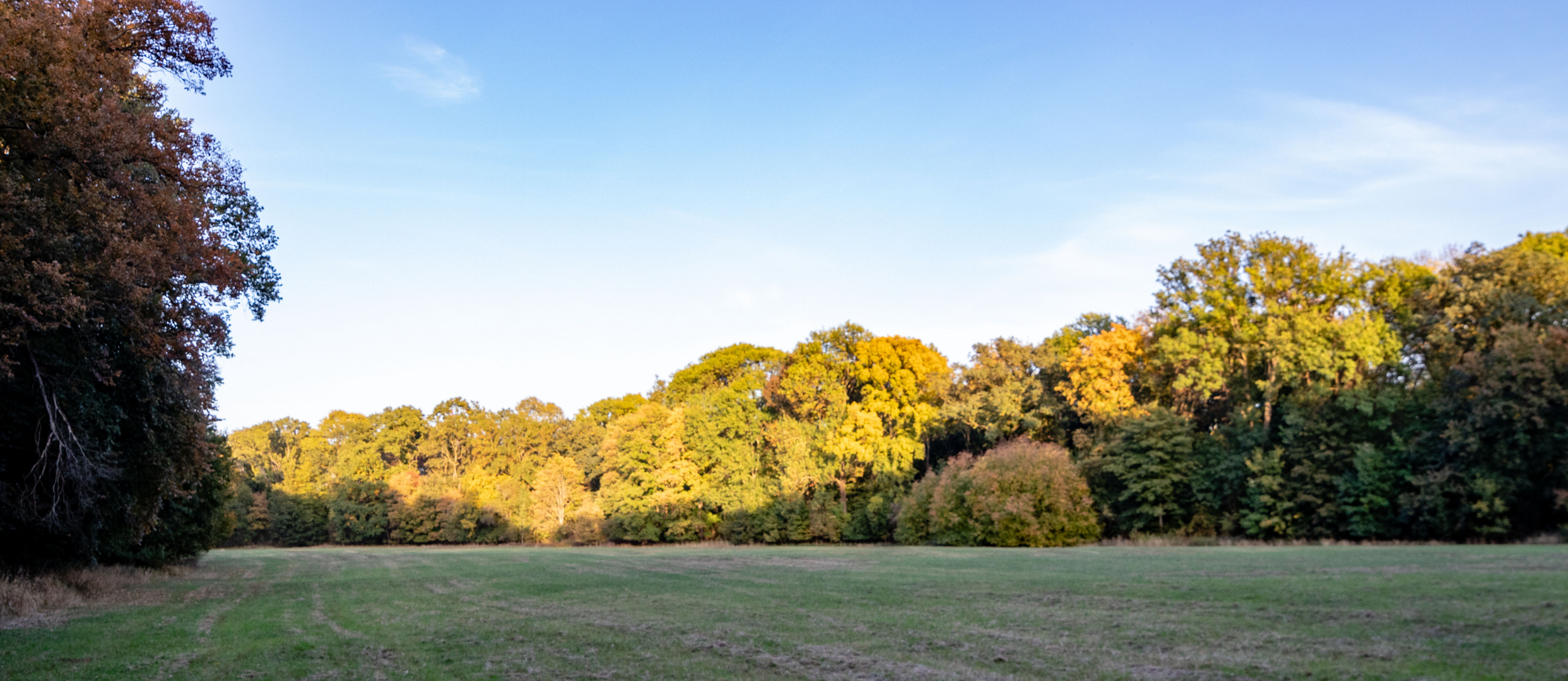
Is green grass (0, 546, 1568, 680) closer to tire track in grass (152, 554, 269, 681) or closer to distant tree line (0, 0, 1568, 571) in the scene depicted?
tire track in grass (152, 554, 269, 681)

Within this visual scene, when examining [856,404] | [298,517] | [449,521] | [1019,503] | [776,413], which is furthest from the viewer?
[298,517]

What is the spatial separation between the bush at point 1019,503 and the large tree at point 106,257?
1373 inches

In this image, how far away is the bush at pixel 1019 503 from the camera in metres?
43.3

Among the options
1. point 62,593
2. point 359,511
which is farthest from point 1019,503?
point 359,511

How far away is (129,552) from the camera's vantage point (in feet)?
88.7

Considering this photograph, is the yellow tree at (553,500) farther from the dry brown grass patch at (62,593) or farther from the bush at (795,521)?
the dry brown grass patch at (62,593)

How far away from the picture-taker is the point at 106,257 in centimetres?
1103

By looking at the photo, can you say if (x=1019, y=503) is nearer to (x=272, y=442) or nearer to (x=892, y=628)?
(x=892, y=628)

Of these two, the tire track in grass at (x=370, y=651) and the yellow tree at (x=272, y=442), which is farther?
the yellow tree at (x=272, y=442)

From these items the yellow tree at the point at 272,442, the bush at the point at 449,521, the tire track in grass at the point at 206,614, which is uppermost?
the yellow tree at the point at 272,442

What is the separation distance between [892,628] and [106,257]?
11.3 metres

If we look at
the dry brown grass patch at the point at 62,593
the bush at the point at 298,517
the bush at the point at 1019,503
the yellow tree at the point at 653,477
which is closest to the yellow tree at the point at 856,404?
the yellow tree at the point at 653,477

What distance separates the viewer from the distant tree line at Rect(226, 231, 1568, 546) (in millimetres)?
34562

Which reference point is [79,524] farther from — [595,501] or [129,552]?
[595,501]
